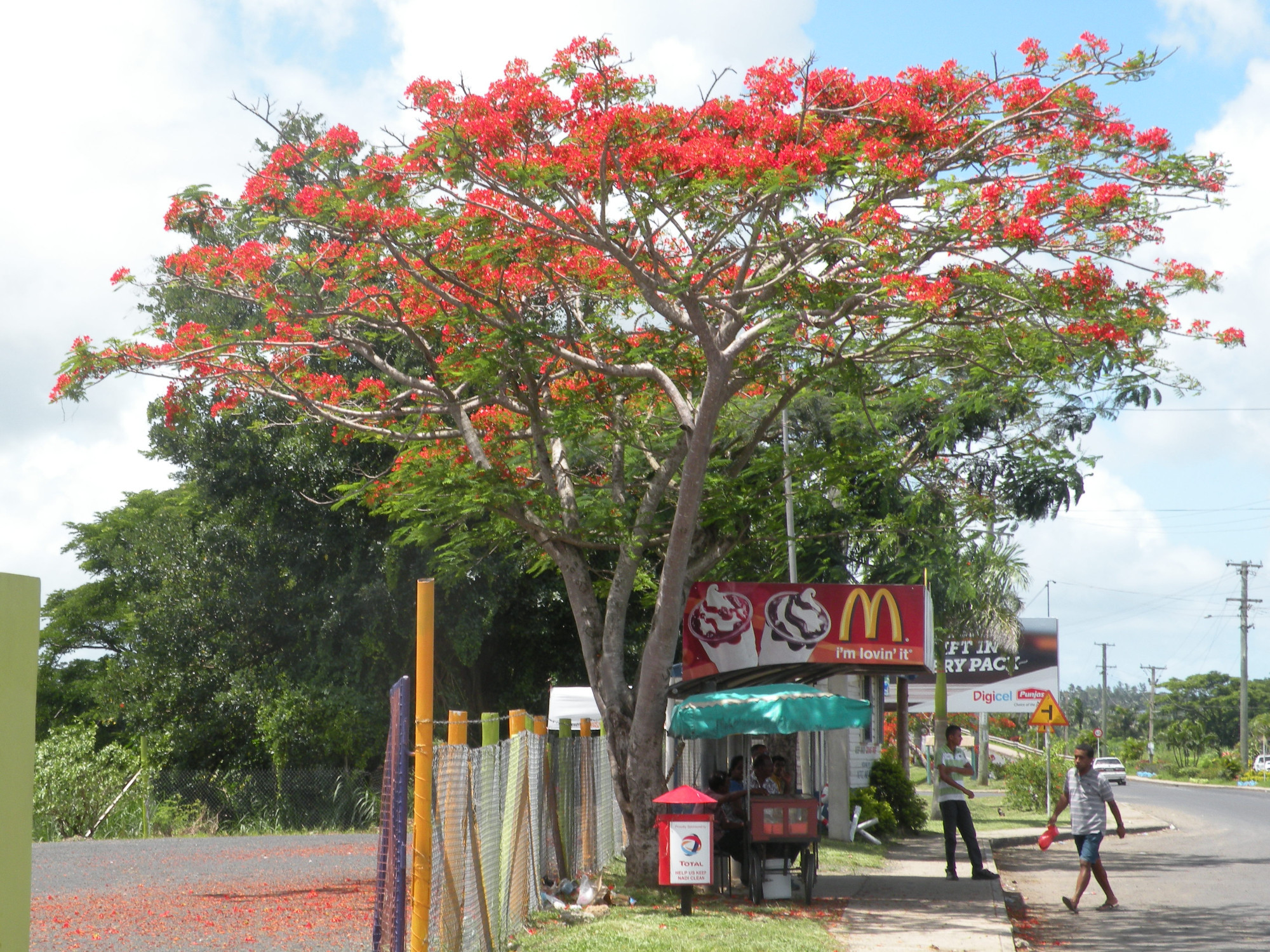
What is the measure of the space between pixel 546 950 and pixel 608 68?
7694 mm

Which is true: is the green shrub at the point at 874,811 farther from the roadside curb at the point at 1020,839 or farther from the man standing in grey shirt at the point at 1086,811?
the man standing in grey shirt at the point at 1086,811

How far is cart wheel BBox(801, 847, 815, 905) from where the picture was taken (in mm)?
13031

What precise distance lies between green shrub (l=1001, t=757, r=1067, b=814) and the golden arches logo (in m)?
16.7

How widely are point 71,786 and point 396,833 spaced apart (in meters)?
19.8

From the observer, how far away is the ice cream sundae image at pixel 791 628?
15.5m

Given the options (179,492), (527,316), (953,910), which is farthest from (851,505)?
(179,492)

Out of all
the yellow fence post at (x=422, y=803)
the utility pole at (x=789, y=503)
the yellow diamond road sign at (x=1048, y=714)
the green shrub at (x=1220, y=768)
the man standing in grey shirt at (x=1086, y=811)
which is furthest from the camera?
the green shrub at (x=1220, y=768)

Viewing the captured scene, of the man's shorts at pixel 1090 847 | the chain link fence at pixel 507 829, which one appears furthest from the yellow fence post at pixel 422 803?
the man's shorts at pixel 1090 847

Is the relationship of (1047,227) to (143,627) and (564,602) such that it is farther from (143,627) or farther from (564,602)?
(143,627)

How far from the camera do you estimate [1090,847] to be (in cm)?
1235

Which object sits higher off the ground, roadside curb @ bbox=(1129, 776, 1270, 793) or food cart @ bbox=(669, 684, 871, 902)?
food cart @ bbox=(669, 684, 871, 902)

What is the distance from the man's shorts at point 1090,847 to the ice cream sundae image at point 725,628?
440 cm

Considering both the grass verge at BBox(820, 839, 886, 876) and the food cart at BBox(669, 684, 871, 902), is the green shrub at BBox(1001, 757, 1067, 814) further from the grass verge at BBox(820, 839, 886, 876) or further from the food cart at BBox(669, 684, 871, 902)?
the food cart at BBox(669, 684, 871, 902)

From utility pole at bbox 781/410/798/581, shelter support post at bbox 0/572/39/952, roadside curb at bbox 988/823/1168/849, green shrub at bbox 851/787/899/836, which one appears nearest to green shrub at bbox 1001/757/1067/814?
roadside curb at bbox 988/823/1168/849
